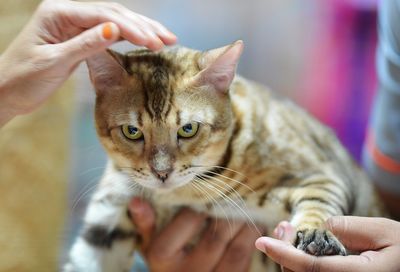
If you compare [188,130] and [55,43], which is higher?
[55,43]

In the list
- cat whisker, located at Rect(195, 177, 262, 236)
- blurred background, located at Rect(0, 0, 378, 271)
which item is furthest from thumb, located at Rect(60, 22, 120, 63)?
blurred background, located at Rect(0, 0, 378, 271)

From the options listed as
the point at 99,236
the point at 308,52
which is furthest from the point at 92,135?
the point at 308,52

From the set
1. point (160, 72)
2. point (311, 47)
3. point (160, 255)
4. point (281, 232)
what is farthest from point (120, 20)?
point (311, 47)

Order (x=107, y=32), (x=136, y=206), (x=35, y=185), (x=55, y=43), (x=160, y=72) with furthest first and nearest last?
(x=35, y=185)
(x=136, y=206)
(x=160, y=72)
(x=55, y=43)
(x=107, y=32)

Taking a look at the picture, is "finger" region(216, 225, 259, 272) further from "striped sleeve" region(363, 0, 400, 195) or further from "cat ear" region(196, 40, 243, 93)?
"striped sleeve" region(363, 0, 400, 195)

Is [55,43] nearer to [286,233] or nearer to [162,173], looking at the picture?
[162,173]

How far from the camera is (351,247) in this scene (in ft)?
2.99

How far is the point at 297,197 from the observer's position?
3.54 ft

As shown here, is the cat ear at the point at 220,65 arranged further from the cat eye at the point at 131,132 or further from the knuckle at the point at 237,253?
the knuckle at the point at 237,253

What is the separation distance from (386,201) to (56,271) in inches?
33.6

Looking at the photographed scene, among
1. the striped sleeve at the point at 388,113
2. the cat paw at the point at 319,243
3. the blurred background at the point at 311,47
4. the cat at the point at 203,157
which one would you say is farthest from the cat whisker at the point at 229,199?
the blurred background at the point at 311,47

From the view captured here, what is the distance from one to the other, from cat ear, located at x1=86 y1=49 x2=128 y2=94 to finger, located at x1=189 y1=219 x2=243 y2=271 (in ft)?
1.24

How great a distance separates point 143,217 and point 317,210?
369mm

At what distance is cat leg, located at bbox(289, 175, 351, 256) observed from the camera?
877 millimetres
